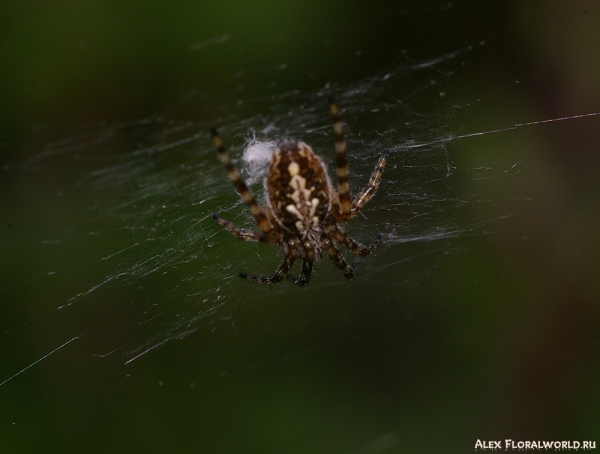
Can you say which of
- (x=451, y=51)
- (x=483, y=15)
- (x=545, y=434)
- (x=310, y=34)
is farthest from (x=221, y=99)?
(x=545, y=434)

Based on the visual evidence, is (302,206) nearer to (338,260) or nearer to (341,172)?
(341,172)

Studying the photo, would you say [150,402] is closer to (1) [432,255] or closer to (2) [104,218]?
(2) [104,218]

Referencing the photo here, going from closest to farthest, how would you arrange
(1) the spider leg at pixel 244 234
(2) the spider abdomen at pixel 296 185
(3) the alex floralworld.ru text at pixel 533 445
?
(2) the spider abdomen at pixel 296 185
(1) the spider leg at pixel 244 234
(3) the alex floralworld.ru text at pixel 533 445

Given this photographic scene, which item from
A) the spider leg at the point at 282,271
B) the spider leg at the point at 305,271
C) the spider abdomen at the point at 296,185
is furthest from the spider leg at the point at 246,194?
the spider leg at the point at 305,271

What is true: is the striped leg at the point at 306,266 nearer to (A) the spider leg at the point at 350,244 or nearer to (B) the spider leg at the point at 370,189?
(A) the spider leg at the point at 350,244

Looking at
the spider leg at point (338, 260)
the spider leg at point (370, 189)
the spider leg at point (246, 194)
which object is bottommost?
the spider leg at point (338, 260)

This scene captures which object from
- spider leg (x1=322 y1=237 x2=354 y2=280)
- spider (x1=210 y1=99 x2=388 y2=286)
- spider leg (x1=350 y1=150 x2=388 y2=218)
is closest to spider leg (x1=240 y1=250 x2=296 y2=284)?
spider (x1=210 y1=99 x2=388 y2=286)

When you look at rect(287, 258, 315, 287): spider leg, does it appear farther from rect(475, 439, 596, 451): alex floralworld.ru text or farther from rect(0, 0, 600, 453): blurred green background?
rect(475, 439, 596, 451): alex floralworld.ru text

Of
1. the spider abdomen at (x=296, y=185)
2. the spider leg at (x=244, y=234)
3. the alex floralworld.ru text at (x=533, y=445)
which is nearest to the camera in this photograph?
the spider abdomen at (x=296, y=185)

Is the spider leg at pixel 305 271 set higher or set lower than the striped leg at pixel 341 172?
lower
